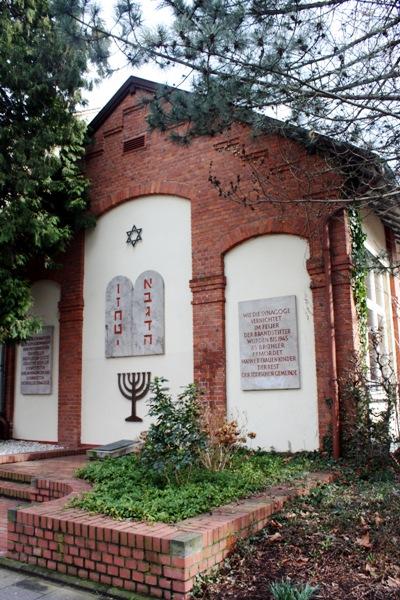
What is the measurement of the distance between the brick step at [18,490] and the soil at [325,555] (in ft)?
12.3

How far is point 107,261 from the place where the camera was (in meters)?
11.8

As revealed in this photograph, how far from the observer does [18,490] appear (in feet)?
25.5

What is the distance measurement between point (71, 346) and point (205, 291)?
11.8ft

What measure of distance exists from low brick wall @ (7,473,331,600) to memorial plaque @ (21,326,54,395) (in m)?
6.88

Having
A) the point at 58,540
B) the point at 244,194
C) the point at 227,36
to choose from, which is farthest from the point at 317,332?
the point at 58,540

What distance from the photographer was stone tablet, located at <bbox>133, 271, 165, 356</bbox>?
10656 millimetres

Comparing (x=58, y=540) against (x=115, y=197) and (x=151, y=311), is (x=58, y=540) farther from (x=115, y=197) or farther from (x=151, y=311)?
(x=115, y=197)

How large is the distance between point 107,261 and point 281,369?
4.75m

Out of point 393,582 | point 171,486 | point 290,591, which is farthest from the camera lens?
point 171,486

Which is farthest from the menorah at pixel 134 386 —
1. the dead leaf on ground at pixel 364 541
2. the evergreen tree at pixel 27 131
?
the dead leaf on ground at pixel 364 541

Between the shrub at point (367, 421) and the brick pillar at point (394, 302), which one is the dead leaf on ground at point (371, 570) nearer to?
the shrub at point (367, 421)

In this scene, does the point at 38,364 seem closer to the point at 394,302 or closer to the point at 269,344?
the point at 269,344

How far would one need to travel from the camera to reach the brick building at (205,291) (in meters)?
8.80

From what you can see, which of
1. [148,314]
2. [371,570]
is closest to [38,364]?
[148,314]
